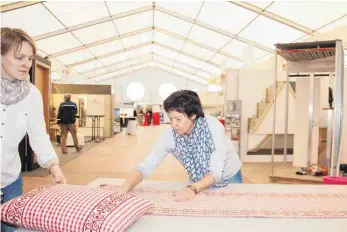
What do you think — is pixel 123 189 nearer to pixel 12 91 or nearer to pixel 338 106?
pixel 12 91


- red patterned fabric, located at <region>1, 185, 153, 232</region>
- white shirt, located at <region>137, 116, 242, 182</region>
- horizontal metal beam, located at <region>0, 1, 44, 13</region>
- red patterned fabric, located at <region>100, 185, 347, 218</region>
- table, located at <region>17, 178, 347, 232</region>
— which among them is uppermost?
horizontal metal beam, located at <region>0, 1, 44, 13</region>

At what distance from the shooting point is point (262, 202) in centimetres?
153

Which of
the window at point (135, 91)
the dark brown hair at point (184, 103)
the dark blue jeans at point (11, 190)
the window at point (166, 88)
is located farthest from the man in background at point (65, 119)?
the window at point (166, 88)

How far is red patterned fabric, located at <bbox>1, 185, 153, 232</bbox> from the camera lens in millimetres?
1082

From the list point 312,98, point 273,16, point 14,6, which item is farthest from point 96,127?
point 312,98

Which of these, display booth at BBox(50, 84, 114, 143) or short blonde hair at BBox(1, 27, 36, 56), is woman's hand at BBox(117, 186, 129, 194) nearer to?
short blonde hair at BBox(1, 27, 36, 56)

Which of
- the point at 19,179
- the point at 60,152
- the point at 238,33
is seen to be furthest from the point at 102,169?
the point at 238,33

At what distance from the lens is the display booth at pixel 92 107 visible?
11672 mm

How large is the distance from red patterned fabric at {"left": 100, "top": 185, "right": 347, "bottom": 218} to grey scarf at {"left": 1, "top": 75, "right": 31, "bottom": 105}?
601 millimetres

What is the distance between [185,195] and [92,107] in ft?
36.0

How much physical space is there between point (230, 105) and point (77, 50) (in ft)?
28.1

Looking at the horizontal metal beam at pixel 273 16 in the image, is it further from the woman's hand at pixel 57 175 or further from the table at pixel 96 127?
the woman's hand at pixel 57 175

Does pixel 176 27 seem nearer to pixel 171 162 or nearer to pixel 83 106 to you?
pixel 83 106

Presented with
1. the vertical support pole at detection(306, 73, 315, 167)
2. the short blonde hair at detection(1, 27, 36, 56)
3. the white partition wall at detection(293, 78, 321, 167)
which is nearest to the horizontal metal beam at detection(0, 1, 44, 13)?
the white partition wall at detection(293, 78, 321, 167)
